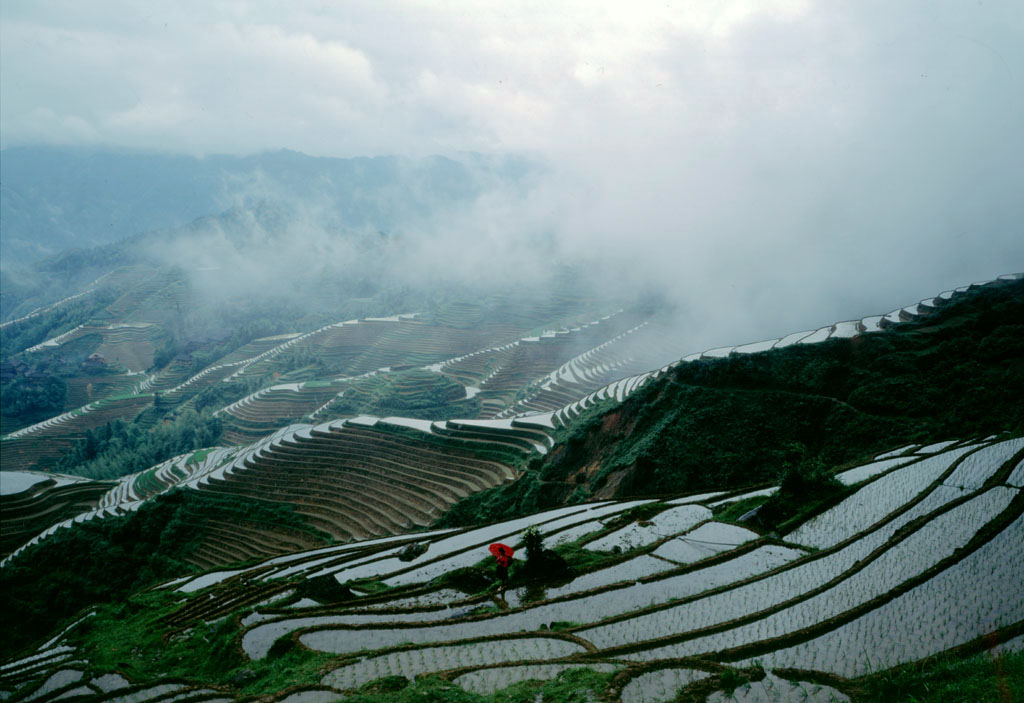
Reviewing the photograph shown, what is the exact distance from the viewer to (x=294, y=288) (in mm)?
102750

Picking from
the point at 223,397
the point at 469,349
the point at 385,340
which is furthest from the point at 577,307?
the point at 223,397

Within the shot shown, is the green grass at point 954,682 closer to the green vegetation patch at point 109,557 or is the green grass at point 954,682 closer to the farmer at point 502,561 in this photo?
the farmer at point 502,561

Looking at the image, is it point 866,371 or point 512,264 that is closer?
point 866,371

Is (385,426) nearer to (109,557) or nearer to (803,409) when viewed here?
(109,557)

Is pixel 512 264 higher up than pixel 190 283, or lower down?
lower down

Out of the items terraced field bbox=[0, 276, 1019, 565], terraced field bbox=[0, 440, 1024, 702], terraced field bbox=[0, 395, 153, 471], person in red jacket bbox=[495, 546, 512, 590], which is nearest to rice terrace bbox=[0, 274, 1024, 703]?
terraced field bbox=[0, 440, 1024, 702]

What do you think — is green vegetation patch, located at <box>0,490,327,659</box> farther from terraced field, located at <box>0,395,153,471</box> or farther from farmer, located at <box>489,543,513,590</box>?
terraced field, located at <box>0,395,153,471</box>

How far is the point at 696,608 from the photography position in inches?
350

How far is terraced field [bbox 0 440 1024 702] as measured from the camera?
22.4 feet

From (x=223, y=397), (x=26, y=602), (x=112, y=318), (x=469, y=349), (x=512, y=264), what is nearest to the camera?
(x=26, y=602)

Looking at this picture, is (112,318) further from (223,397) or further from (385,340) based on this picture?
(385,340)

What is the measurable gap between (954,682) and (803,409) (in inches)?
532

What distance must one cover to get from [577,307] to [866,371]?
6207 centimetres

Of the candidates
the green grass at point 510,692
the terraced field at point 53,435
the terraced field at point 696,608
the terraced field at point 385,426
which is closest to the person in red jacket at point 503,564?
the terraced field at point 696,608
